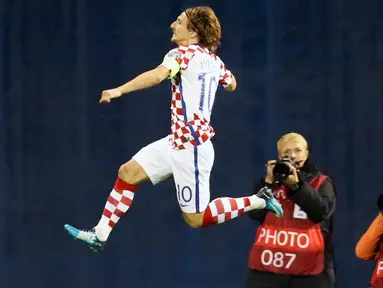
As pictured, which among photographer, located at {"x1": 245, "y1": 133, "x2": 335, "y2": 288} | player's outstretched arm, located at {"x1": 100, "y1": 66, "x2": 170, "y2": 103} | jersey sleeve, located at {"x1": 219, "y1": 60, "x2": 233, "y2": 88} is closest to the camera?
player's outstretched arm, located at {"x1": 100, "y1": 66, "x2": 170, "y2": 103}

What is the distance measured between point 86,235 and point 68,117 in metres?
1.62

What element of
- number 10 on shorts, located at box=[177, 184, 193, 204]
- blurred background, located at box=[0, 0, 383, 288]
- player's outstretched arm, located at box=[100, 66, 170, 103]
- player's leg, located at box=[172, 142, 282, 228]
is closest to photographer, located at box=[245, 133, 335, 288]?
player's leg, located at box=[172, 142, 282, 228]

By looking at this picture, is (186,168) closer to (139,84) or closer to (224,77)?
(224,77)

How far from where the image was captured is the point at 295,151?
5316 mm

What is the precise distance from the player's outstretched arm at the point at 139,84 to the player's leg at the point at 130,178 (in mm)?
481

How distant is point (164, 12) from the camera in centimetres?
650

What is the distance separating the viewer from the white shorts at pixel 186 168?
500cm

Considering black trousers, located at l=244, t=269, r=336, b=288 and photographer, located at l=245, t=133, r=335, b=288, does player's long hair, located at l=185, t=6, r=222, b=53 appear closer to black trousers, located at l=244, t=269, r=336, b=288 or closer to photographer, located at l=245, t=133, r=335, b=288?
photographer, located at l=245, t=133, r=335, b=288

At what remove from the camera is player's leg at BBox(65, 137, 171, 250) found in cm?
504

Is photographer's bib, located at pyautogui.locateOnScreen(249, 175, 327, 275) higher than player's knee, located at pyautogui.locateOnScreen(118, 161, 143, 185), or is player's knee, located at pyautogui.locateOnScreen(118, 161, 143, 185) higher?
player's knee, located at pyautogui.locateOnScreen(118, 161, 143, 185)

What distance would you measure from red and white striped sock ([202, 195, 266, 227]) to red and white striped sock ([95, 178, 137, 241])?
0.35m

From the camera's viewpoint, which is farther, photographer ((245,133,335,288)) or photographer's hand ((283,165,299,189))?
photographer ((245,133,335,288))

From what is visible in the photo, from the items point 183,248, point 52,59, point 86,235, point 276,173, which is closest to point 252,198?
point 276,173

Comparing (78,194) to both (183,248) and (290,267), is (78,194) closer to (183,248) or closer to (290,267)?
(183,248)
